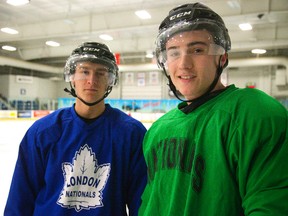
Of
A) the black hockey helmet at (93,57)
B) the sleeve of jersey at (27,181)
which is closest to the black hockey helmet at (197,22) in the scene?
the black hockey helmet at (93,57)

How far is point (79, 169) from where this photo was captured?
1.67 metres

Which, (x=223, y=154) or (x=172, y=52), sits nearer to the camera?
(x=223, y=154)

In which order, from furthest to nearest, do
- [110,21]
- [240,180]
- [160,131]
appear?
[110,21] < [160,131] < [240,180]

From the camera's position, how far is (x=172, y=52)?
134 centimetres

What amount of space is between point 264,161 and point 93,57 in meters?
1.25

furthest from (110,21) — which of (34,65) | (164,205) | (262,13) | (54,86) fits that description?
(54,86)

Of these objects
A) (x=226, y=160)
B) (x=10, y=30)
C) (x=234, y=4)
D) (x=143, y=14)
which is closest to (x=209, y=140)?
(x=226, y=160)

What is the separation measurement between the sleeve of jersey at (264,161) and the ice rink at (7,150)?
2710mm

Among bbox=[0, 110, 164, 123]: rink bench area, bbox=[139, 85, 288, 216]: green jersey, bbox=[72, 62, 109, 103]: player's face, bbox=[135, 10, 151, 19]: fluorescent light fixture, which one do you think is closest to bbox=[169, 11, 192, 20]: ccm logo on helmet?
bbox=[139, 85, 288, 216]: green jersey

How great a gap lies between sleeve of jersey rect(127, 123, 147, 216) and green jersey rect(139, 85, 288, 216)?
40cm

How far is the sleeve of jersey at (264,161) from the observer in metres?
0.89

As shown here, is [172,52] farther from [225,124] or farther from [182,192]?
[182,192]

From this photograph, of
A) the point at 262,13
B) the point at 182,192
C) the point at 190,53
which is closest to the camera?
the point at 182,192

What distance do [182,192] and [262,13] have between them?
309 inches
